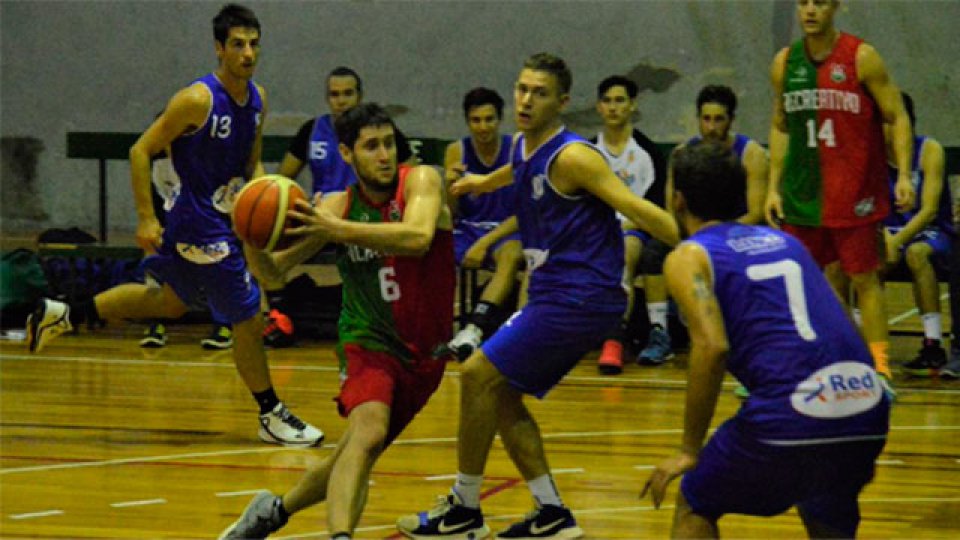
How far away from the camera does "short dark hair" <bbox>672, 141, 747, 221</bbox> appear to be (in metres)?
4.16

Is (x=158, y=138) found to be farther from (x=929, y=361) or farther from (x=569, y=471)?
(x=929, y=361)

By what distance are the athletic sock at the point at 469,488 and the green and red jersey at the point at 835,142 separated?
3218 mm

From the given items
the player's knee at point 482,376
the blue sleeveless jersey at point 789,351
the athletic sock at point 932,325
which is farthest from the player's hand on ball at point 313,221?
the athletic sock at point 932,325

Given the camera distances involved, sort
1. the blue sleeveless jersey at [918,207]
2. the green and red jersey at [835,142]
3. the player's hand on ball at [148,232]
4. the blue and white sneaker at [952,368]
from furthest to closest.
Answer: the blue sleeveless jersey at [918,207]
the blue and white sneaker at [952,368]
the green and red jersey at [835,142]
the player's hand on ball at [148,232]

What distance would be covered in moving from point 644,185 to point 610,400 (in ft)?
5.97

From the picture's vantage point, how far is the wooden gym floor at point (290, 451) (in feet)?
19.4

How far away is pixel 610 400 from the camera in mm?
8688

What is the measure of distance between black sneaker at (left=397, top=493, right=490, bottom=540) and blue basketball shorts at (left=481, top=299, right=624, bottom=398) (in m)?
0.48

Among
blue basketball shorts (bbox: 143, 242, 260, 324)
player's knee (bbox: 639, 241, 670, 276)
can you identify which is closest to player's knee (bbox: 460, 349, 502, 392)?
blue basketball shorts (bbox: 143, 242, 260, 324)

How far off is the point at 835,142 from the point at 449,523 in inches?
138

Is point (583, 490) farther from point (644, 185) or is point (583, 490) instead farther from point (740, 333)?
point (644, 185)

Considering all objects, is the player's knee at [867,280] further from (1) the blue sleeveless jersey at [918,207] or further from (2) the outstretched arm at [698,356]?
(2) the outstretched arm at [698,356]

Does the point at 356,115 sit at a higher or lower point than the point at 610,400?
higher

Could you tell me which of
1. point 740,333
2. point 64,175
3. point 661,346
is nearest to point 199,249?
point 661,346
